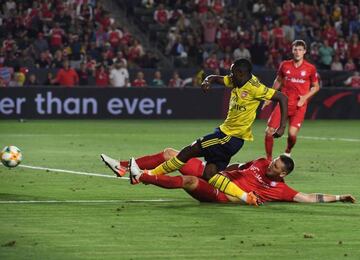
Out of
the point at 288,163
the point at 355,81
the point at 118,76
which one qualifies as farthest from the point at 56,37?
the point at 288,163

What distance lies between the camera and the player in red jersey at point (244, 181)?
13.0m

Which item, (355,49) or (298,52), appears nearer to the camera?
(298,52)

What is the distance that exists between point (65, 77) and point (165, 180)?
20.4 metres

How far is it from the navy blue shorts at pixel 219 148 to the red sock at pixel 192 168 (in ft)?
1.19

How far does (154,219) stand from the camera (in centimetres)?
1206

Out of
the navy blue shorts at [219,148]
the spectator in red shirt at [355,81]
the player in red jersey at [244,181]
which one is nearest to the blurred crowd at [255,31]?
the spectator in red shirt at [355,81]

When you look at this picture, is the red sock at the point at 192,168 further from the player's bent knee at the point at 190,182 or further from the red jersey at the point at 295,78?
the red jersey at the point at 295,78

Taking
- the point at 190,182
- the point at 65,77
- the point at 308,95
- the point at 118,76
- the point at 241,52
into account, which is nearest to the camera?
the point at 190,182

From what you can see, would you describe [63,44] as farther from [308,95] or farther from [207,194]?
[207,194]

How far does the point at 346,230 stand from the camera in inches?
451

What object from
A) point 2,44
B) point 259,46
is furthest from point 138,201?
point 259,46

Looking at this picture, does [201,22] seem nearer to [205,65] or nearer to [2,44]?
[205,65]

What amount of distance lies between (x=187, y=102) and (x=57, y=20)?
5348 millimetres

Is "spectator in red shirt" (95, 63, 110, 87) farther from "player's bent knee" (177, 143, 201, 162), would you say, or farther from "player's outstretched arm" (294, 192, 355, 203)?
"player's outstretched arm" (294, 192, 355, 203)
